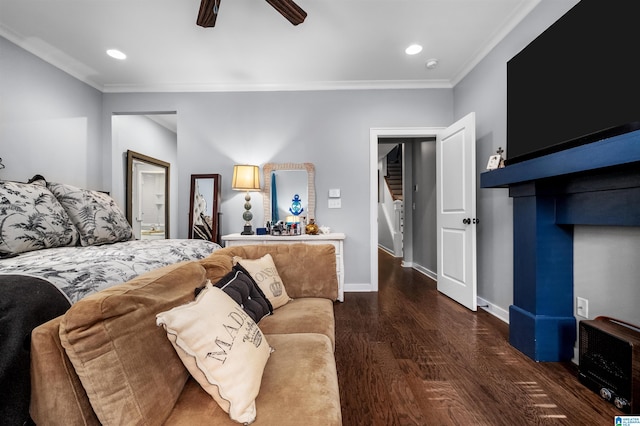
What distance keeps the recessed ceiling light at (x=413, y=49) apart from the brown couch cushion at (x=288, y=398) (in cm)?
285

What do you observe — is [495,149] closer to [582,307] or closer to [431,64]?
[431,64]

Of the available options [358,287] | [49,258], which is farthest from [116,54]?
[358,287]

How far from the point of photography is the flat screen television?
4.46 ft

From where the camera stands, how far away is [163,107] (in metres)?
3.46

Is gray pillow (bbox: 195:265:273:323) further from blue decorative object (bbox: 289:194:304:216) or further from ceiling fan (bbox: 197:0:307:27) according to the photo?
blue decorative object (bbox: 289:194:304:216)

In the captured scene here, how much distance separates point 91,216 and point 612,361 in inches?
135

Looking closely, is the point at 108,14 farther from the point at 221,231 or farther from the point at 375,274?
the point at 375,274

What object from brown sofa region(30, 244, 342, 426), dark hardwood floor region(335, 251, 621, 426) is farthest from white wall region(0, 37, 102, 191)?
dark hardwood floor region(335, 251, 621, 426)

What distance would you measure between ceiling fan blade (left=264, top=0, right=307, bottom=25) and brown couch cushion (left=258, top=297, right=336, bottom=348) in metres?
1.93

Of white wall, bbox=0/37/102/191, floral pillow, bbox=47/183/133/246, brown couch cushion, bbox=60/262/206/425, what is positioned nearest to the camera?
brown couch cushion, bbox=60/262/206/425

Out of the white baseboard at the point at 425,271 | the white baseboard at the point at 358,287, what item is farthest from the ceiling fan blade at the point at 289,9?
the white baseboard at the point at 425,271

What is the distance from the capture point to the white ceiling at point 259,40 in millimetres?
2164

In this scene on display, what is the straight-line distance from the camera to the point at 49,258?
1418 millimetres

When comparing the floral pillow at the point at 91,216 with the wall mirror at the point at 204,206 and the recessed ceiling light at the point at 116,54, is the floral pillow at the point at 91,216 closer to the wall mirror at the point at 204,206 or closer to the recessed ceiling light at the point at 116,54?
the wall mirror at the point at 204,206
